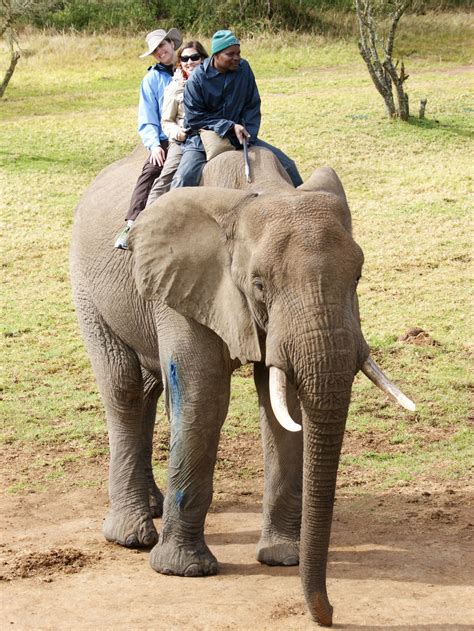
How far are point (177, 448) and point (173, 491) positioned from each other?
11.9 inches

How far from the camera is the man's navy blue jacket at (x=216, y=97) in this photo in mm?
7238

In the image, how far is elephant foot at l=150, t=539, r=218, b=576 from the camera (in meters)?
6.94

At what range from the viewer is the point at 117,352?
7863mm

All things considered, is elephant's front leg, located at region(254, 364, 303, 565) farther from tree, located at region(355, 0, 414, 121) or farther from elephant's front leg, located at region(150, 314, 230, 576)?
tree, located at region(355, 0, 414, 121)

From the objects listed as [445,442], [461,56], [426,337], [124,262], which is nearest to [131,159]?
[124,262]

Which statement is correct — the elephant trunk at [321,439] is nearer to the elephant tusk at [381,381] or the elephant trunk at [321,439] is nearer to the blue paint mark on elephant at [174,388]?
the elephant tusk at [381,381]

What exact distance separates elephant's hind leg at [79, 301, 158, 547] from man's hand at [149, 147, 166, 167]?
113cm

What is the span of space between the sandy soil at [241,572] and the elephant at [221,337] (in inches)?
10.4

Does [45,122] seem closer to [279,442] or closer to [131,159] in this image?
[131,159]

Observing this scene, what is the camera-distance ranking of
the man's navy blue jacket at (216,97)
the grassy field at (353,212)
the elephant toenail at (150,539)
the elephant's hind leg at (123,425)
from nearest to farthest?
1. the man's navy blue jacket at (216,97)
2. the elephant toenail at (150,539)
3. the elephant's hind leg at (123,425)
4. the grassy field at (353,212)

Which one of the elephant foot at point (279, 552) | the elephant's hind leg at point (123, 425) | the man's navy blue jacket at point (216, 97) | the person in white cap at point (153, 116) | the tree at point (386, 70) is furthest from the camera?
the tree at point (386, 70)

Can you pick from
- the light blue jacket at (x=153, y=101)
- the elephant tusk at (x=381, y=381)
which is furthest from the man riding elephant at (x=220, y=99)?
the elephant tusk at (x=381, y=381)

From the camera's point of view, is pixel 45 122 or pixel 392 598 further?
pixel 45 122

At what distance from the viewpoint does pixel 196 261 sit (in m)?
6.35
